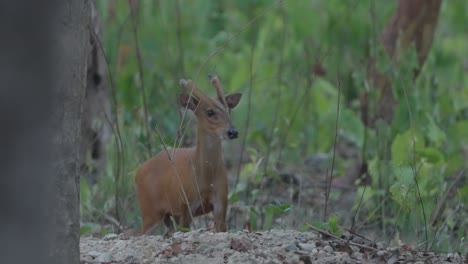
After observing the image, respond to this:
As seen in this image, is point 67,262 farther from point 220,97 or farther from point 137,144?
point 137,144

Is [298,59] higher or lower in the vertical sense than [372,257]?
higher

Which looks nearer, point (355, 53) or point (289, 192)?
point (289, 192)

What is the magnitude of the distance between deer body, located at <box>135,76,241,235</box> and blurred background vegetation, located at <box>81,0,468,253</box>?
0.60ft

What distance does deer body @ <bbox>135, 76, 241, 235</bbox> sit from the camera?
6852mm

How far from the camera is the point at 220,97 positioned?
6.98 m

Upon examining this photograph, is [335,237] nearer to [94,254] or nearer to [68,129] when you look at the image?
[94,254]

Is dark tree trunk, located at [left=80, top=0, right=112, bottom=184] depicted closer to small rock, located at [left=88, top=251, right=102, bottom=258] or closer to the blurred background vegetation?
the blurred background vegetation

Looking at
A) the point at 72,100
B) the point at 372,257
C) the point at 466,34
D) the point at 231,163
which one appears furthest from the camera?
the point at 466,34

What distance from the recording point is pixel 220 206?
22.2 ft

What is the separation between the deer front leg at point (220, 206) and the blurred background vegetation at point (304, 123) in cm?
16

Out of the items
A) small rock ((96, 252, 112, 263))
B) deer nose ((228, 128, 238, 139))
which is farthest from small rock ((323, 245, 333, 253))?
deer nose ((228, 128, 238, 139))

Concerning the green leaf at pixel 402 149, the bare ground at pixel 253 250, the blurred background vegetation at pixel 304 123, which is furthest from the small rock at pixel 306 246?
the green leaf at pixel 402 149

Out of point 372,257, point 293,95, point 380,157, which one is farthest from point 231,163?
point 372,257

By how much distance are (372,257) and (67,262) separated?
1.51 m
